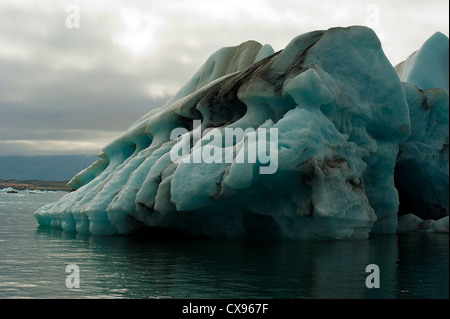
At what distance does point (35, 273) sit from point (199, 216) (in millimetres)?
5915

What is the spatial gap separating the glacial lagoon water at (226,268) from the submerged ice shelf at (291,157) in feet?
2.97

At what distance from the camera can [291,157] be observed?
45.7 feet


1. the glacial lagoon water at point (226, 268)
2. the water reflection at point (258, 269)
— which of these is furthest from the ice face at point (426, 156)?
the water reflection at point (258, 269)

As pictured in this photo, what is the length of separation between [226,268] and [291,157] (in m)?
4.05

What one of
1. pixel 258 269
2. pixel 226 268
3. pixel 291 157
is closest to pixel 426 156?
pixel 291 157

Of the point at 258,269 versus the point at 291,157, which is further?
the point at 291,157

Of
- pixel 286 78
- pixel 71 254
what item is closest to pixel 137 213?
pixel 71 254

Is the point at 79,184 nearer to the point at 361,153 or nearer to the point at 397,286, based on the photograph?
the point at 361,153

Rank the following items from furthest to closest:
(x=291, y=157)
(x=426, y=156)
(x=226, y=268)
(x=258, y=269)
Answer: (x=426, y=156), (x=291, y=157), (x=226, y=268), (x=258, y=269)

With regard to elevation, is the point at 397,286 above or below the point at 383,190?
below

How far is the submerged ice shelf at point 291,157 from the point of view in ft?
47.1

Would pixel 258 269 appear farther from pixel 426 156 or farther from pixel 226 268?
pixel 426 156
